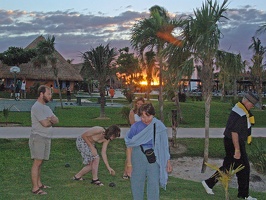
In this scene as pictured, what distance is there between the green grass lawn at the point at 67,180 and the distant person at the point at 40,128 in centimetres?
42

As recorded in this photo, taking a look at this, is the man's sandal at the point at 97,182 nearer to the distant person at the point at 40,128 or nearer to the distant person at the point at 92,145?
the distant person at the point at 92,145

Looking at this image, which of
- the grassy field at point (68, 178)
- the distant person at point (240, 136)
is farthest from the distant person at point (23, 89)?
the distant person at point (240, 136)

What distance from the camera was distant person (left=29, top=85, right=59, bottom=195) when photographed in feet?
20.8

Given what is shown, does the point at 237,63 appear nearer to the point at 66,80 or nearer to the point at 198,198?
the point at 198,198

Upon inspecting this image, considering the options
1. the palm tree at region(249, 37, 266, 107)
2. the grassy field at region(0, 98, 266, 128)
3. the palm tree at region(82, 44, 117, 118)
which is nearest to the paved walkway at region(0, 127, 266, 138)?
the grassy field at region(0, 98, 266, 128)

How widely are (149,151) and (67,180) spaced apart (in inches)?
121

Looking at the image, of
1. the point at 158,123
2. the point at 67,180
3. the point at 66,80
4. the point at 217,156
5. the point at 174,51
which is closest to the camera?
the point at 158,123

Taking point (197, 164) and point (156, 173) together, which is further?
point (197, 164)

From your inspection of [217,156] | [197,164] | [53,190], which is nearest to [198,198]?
[53,190]

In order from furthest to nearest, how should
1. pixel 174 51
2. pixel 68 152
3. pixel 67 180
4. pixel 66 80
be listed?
pixel 66 80, pixel 68 152, pixel 174 51, pixel 67 180

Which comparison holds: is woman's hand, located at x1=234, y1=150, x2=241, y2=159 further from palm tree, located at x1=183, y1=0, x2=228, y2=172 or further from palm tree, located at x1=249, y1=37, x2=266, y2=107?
palm tree, located at x1=249, y1=37, x2=266, y2=107

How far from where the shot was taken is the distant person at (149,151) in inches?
203

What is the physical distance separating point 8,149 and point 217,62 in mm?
5607

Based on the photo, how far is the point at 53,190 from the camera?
6.95 m
